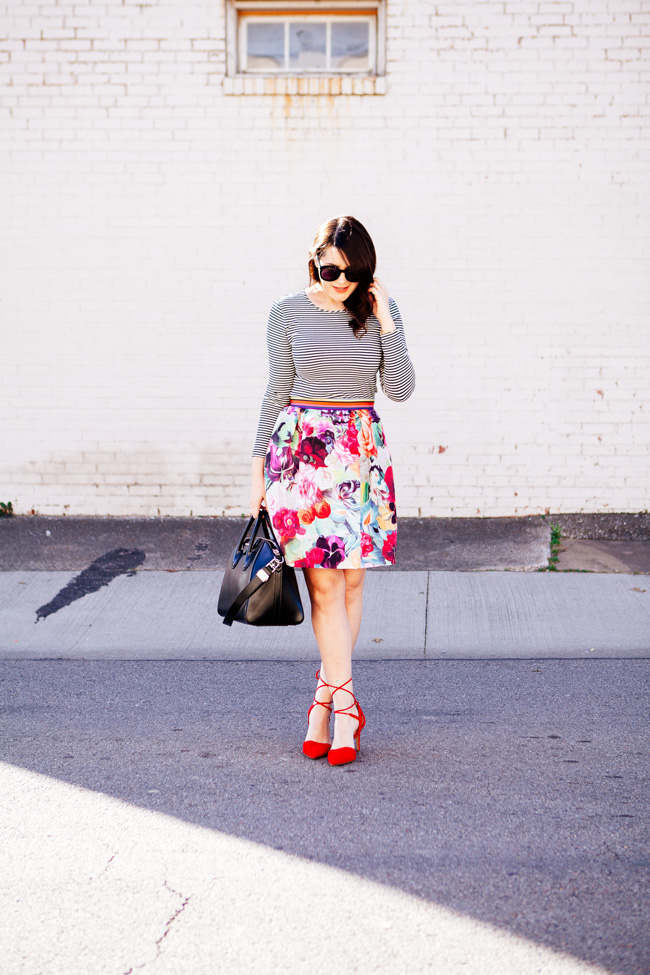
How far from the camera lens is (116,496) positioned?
24.7 feet

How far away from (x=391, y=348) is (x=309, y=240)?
3.83 m

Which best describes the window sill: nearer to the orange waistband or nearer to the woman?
the woman

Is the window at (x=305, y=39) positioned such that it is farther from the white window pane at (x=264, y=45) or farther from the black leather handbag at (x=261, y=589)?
the black leather handbag at (x=261, y=589)

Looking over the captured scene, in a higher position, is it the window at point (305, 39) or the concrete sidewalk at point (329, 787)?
the window at point (305, 39)

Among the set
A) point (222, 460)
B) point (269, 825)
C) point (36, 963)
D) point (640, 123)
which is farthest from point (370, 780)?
point (640, 123)

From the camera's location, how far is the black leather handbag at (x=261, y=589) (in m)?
3.68

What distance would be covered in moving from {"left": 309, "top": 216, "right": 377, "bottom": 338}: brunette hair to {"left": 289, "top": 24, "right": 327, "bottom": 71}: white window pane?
4.20m

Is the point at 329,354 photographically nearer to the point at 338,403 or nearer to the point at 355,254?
the point at 338,403

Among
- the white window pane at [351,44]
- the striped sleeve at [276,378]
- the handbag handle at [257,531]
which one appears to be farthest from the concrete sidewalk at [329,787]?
the white window pane at [351,44]

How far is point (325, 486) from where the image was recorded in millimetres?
3711

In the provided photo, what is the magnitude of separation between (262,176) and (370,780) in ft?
16.3

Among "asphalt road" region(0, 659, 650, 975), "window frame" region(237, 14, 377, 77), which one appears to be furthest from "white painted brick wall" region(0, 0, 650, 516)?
"asphalt road" region(0, 659, 650, 975)

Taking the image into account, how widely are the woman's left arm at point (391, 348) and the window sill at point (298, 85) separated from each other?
3.99 m

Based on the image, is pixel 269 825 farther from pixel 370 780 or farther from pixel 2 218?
pixel 2 218
